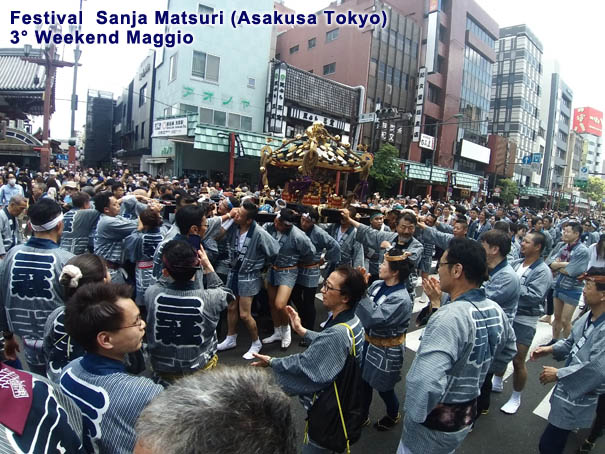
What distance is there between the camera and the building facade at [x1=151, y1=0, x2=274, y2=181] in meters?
20.8

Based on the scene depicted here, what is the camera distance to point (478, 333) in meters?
2.13

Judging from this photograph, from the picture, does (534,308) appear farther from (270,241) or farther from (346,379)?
(270,241)

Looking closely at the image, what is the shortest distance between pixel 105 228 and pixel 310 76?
22007 millimetres

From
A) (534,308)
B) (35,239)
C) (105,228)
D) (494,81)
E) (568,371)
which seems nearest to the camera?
(568,371)

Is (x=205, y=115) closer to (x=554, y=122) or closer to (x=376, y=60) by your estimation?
(x=376, y=60)

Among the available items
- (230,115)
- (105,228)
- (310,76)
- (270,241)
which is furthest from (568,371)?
(310,76)

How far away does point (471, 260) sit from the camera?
2.25 meters

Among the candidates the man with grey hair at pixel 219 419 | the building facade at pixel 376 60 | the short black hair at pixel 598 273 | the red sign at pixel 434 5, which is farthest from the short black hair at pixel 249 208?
the red sign at pixel 434 5

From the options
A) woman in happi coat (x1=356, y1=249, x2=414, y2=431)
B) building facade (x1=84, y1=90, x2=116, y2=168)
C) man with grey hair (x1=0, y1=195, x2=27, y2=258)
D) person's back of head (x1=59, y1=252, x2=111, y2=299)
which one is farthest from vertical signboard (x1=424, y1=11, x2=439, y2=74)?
building facade (x1=84, y1=90, x2=116, y2=168)

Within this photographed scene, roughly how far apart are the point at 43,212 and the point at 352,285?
2.30 meters

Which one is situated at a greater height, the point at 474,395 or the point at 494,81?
the point at 494,81

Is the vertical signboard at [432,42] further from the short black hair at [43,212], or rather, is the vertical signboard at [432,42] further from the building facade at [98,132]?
the building facade at [98,132]

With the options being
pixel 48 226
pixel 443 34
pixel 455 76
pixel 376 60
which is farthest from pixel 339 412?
pixel 443 34

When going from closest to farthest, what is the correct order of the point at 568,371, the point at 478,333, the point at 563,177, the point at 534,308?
1. the point at 478,333
2. the point at 568,371
3. the point at 534,308
4. the point at 563,177
